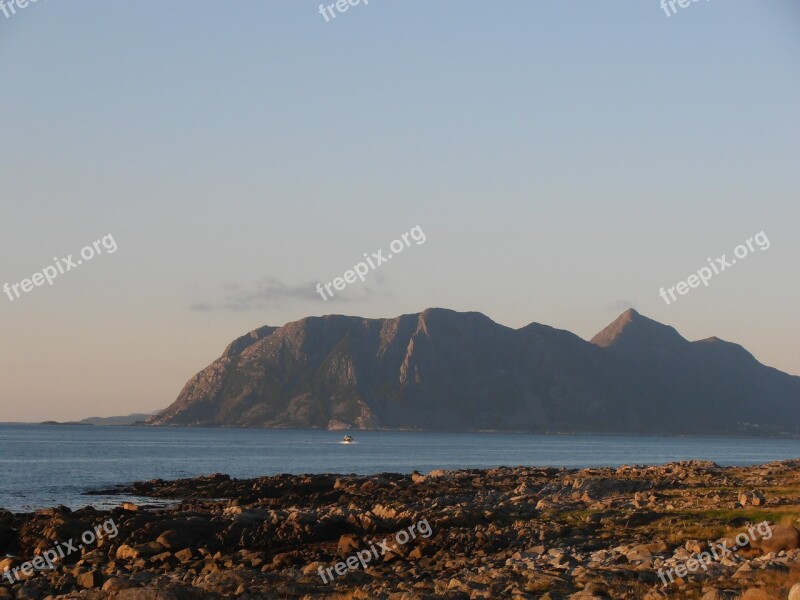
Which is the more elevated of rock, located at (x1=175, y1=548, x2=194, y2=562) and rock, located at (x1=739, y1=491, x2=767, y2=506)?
rock, located at (x1=739, y1=491, x2=767, y2=506)

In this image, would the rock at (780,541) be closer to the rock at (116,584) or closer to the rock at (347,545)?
the rock at (347,545)

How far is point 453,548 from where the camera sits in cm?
3106

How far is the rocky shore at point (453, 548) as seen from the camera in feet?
73.3

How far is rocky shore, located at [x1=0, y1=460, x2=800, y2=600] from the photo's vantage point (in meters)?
22.3

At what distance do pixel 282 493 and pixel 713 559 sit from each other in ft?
124

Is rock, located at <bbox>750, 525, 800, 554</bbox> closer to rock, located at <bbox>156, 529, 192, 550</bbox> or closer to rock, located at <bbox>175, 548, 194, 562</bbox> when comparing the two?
rock, located at <bbox>175, 548, 194, 562</bbox>

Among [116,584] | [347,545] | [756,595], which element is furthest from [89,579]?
[756,595]

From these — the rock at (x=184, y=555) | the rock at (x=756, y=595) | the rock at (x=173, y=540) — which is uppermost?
the rock at (x=756, y=595)

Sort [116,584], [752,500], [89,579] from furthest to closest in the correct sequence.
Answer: [752,500], [89,579], [116,584]

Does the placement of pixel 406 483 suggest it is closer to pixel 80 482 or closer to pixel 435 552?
pixel 80 482

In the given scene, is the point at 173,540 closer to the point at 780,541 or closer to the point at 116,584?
the point at 116,584

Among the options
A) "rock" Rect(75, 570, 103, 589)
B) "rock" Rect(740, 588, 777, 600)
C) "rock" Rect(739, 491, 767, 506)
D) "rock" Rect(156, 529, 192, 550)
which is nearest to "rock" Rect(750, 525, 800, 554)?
"rock" Rect(740, 588, 777, 600)

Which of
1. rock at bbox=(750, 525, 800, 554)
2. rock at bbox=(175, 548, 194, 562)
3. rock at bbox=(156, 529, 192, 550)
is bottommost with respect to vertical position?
rock at bbox=(175, 548, 194, 562)

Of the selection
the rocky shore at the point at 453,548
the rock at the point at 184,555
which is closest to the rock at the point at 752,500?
the rocky shore at the point at 453,548
